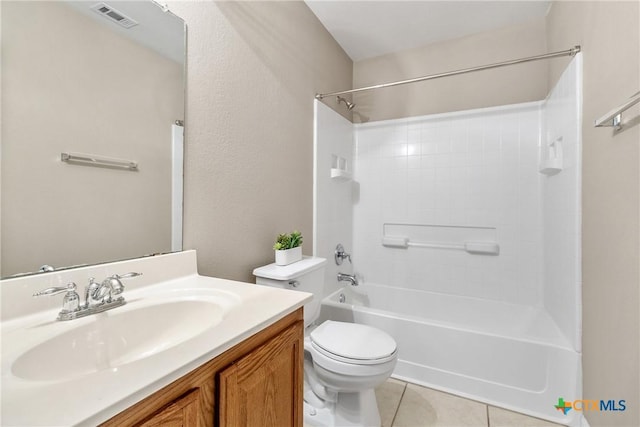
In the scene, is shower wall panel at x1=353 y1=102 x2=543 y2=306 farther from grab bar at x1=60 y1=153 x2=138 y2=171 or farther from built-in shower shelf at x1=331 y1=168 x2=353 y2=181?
grab bar at x1=60 y1=153 x2=138 y2=171

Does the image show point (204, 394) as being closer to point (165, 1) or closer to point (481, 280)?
point (165, 1)

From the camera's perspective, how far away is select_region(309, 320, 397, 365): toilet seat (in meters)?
1.28

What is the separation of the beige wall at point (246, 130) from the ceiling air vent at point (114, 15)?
0.69 feet

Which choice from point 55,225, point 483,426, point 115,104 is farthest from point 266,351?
point 483,426

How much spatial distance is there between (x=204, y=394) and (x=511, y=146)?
2544 millimetres

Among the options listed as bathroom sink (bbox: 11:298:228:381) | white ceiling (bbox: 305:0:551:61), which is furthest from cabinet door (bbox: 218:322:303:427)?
white ceiling (bbox: 305:0:551:61)

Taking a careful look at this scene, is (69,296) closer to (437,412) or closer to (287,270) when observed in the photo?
(287,270)

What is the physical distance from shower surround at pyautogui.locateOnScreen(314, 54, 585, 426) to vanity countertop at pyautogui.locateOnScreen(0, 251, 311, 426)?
122 centimetres

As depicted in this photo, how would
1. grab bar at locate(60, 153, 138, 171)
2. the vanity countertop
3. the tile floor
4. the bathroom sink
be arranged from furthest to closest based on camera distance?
the tile floor < grab bar at locate(60, 153, 138, 171) < the bathroom sink < the vanity countertop

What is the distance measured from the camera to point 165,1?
1060mm

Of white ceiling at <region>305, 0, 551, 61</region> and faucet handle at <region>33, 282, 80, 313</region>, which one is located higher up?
white ceiling at <region>305, 0, 551, 61</region>

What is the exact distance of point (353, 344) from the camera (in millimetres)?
1385

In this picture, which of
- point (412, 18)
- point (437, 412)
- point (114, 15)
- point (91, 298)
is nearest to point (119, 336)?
point (91, 298)

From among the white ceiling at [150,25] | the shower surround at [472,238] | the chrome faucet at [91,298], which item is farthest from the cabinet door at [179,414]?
the shower surround at [472,238]
